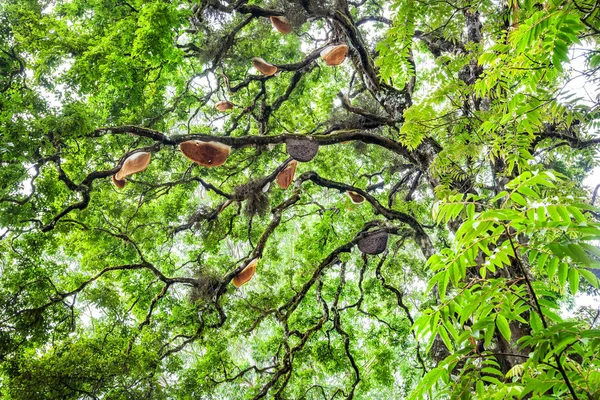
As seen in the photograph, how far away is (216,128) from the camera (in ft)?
27.8

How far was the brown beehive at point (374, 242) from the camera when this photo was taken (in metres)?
5.55

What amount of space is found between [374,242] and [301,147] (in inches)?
65.0

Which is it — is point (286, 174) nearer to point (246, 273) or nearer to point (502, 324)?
point (246, 273)

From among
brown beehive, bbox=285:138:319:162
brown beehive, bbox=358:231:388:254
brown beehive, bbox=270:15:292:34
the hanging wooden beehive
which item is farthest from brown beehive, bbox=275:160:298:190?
brown beehive, bbox=270:15:292:34

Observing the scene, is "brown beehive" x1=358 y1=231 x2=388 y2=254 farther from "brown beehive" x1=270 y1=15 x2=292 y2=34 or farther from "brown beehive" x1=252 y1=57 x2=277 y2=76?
"brown beehive" x1=270 y1=15 x2=292 y2=34

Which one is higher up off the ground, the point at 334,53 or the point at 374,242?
the point at 334,53

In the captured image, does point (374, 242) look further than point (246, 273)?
Yes

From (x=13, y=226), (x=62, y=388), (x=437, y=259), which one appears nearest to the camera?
(x=437, y=259)

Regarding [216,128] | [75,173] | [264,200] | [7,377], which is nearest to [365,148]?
[264,200]

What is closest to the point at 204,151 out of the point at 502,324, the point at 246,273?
the point at 246,273

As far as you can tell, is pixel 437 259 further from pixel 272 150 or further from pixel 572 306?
pixel 572 306

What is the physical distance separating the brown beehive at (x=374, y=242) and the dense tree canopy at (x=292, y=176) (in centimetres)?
3

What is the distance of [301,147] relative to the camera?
192 inches

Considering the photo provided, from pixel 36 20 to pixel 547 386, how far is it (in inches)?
257
